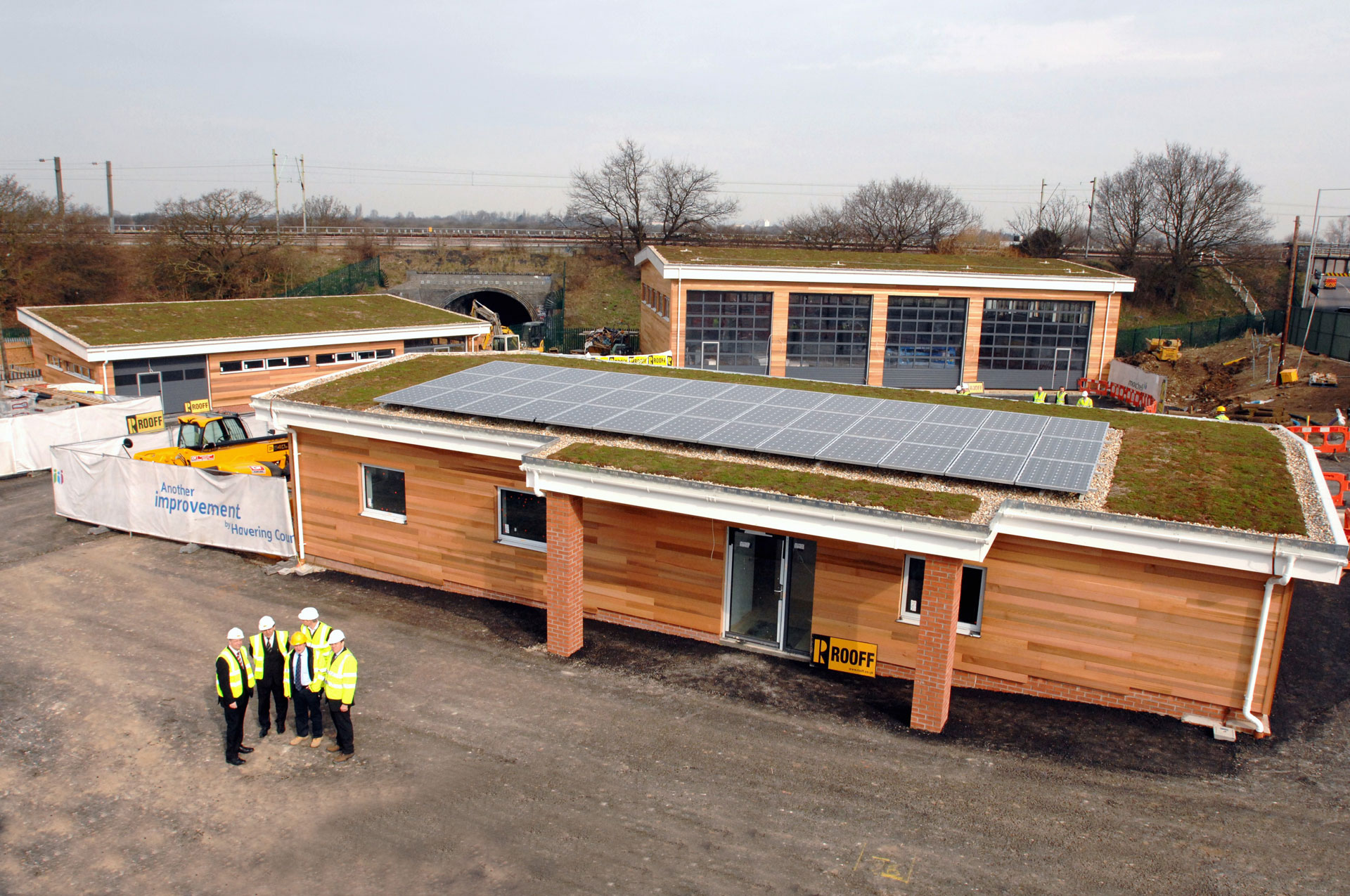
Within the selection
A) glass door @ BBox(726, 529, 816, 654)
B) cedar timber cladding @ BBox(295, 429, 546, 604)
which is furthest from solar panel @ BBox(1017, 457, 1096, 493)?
cedar timber cladding @ BBox(295, 429, 546, 604)

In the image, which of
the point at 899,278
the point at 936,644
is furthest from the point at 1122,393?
the point at 936,644

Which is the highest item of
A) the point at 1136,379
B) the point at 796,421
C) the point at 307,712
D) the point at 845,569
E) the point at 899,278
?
the point at 899,278

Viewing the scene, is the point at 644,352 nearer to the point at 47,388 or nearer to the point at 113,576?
the point at 47,388

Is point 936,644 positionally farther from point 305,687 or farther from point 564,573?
point 305,687

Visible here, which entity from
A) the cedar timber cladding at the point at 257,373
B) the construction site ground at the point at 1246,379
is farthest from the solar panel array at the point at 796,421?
the construction site ground at the point at 1246,379

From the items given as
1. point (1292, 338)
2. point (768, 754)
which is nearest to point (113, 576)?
point (768, 754)

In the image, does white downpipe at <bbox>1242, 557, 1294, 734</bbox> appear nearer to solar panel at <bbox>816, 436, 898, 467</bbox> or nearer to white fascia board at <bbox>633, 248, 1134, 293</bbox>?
solar panel at <bbox>816, 436, 898, 467</bbox>

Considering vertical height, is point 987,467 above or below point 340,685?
above

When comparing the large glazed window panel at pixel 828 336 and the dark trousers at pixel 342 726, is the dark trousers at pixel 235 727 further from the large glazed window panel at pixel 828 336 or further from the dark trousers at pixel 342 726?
the large glazed window panel at pixel 828 336
